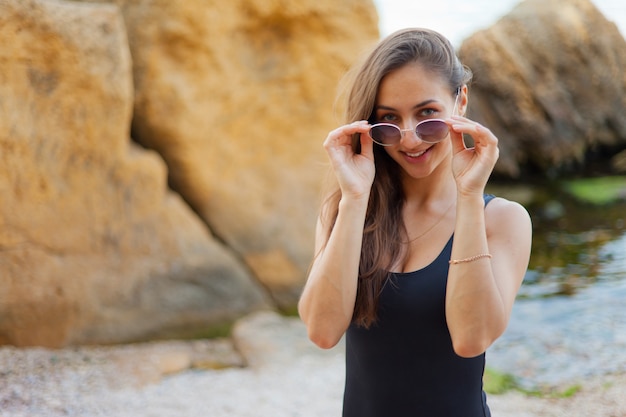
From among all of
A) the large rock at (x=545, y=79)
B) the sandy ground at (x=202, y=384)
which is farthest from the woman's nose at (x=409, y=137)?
the large rock at (x=545, y=79)

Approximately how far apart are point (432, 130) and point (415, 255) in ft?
1.19

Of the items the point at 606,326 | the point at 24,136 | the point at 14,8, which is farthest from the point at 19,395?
the point at 606,326

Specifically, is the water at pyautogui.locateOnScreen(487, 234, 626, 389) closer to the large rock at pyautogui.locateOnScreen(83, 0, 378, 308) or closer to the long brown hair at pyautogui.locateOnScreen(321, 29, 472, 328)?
the large rock at pyautogui.locateOnScreen(83, 0, 378, 308)

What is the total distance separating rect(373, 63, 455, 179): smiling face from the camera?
2.06 metres

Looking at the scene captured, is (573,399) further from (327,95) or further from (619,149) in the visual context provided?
(619,149)

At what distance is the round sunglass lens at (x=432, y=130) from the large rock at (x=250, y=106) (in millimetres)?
4021

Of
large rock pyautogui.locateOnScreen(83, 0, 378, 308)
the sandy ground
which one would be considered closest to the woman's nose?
the sandy ground

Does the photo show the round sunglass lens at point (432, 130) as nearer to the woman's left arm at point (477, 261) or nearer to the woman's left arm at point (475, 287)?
the woman's left arm at point (477, 261)

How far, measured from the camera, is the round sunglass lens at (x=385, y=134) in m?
2.03

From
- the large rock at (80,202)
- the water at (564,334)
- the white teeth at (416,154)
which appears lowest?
the water at (564,334)

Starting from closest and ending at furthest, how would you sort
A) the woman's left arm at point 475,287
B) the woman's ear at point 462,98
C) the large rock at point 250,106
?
the woman's left arm at point 475,287
the woman's ear at point 462,98
the large rock at point 250,106

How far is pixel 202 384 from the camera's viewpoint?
15.2ft

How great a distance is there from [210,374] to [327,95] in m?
2.89

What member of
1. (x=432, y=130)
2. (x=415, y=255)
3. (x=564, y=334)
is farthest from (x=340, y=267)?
(x=564, y=334)
